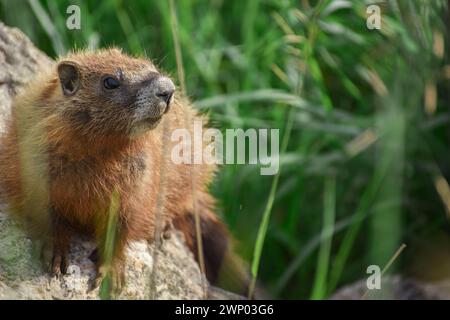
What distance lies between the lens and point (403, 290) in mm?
3775

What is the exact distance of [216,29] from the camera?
183 inches

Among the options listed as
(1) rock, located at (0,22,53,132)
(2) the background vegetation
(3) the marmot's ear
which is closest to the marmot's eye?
(3) the marmot's ear

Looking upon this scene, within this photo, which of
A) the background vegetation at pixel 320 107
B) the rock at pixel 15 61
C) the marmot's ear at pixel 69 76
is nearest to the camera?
the marmot's ear at pixel 69 76

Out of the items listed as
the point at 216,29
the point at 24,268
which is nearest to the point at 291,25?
the point at 216,29

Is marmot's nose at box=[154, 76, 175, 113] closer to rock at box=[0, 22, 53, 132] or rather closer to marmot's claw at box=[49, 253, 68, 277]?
marmot's claw at box=[49, 253, 68, 277]

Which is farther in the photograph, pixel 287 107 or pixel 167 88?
pixel 287 107

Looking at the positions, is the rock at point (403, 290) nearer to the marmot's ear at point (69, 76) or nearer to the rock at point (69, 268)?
the rock at point (69, 268)

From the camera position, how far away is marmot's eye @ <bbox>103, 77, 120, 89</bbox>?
2732 mm

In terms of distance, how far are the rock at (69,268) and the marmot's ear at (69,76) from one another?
441mm

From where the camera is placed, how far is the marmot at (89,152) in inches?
105

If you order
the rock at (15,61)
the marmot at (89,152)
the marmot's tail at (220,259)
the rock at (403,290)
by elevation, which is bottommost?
the rock at (403,290)

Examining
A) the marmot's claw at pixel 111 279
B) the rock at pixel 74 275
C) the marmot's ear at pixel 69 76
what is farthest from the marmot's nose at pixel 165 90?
the marmot's claw at pixel 111 279

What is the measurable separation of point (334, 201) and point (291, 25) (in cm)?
97
